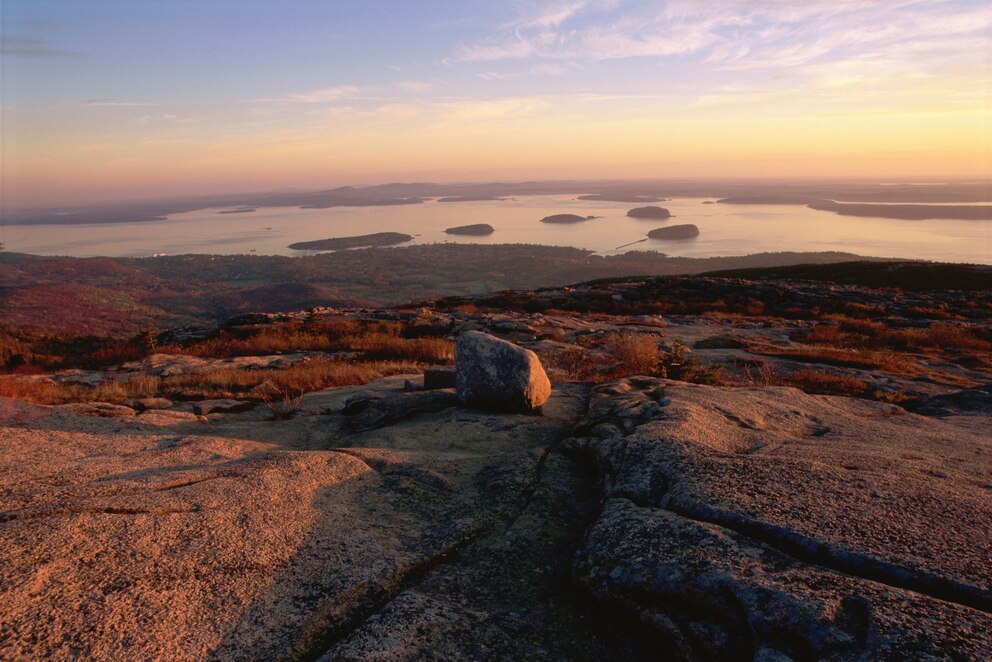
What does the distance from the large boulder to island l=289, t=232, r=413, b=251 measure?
166 m

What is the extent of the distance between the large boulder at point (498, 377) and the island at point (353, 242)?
16577cm

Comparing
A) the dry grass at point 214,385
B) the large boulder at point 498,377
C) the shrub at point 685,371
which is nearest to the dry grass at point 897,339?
the shrub at point 685,371

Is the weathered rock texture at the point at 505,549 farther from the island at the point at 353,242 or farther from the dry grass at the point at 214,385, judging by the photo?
the island at the point at 353,242

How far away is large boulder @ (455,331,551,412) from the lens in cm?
870

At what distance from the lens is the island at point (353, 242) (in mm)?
167000

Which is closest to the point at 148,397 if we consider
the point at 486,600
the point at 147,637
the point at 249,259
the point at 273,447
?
the point at 273,447

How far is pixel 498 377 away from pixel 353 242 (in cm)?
17733

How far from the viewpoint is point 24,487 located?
4.77 m

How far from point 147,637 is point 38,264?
6273 inches

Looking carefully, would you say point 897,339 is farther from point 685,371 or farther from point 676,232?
point 676,232

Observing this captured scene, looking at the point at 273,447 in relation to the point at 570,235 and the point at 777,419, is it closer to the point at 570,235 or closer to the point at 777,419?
the point at 777,419

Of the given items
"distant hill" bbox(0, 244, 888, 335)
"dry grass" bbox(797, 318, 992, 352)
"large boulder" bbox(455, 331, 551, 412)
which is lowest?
"distant hill" bbox(0, 244, 888, 335)

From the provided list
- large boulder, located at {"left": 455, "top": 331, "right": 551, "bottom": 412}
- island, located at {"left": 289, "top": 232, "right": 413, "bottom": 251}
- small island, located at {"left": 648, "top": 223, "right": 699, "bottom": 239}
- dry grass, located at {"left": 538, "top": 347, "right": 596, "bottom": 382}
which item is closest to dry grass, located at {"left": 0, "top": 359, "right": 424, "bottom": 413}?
dry grass, located at {"left": 538, "top": 347, "right": 596, "bottom": 382}

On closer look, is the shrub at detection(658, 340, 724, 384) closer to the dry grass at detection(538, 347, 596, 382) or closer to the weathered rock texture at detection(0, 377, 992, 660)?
the dry grass at detection(538, 347, 596, 382)
